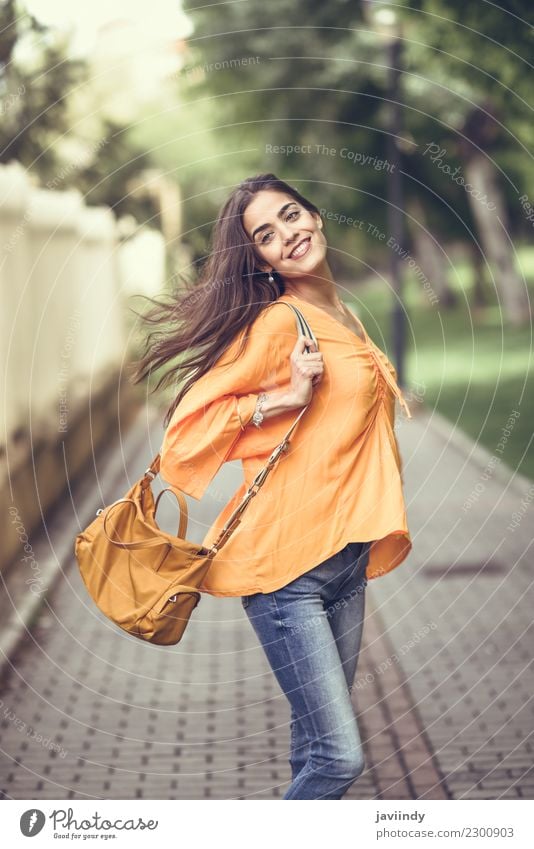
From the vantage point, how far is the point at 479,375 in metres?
20.0

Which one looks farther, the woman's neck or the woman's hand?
the woman's neck

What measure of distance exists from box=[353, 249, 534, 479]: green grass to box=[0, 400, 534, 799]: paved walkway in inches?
66.8

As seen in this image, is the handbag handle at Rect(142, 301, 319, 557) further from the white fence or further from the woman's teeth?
the white fence

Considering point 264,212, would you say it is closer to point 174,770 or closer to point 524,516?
point 174,770

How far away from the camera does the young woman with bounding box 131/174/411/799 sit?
3.44 metres

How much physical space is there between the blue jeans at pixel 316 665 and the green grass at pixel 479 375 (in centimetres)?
411

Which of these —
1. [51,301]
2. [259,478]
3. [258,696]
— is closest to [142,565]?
[259,478]

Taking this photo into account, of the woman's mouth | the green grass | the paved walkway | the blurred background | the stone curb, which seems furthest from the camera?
the green grass

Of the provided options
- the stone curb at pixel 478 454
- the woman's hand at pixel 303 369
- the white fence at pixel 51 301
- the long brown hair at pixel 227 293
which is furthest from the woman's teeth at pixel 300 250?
the stone curb at pixel 478 454

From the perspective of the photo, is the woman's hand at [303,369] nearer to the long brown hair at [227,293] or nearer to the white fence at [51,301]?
the long brown hair at [227,293]

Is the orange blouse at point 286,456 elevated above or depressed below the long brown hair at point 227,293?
below

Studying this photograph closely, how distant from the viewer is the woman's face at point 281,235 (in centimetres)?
356

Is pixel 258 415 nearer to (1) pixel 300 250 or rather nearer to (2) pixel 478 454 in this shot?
(1) pixel 300 250

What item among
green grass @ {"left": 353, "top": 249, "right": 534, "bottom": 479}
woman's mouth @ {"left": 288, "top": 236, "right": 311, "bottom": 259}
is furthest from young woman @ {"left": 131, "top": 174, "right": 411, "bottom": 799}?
green grass @ {"left": 353, "top": 249, "right": 534, "bottom": 479}
